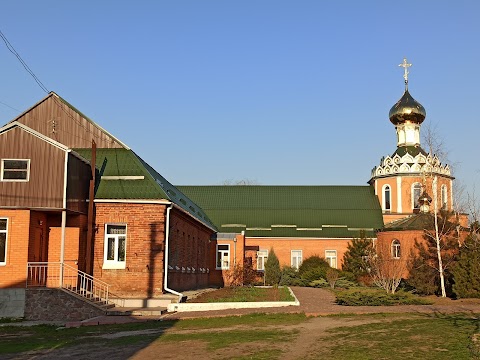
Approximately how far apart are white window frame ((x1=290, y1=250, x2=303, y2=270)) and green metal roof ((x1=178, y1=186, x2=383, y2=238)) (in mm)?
1363

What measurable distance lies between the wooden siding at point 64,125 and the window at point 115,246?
5194 millimetres

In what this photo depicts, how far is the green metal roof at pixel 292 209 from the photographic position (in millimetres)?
49531

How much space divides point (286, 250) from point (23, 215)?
31.5 m

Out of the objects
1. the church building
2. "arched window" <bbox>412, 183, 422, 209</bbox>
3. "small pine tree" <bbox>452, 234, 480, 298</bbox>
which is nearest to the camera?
the church building

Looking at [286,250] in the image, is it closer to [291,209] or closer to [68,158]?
[291,209]

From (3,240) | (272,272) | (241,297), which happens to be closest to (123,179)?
(3,240)


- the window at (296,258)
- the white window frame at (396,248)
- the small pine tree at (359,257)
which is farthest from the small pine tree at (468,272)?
the window at (296,258)

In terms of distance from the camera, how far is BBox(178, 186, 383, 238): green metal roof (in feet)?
163

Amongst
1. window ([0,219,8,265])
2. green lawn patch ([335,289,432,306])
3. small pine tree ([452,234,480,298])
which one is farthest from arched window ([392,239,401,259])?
window ([0,219,8,265])

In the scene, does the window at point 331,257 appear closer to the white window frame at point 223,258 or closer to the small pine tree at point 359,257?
the small pine tree at point 359,257

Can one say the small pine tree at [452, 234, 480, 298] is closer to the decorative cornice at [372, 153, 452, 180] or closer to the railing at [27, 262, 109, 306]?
the railing at [27, 262, 109, 306]

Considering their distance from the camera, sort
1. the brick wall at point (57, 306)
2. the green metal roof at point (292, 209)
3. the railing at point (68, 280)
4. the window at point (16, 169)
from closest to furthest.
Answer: the brick wall at point (57, 306) → the railing at point (68, 280) → the window at point (16, 169) → the green metal roof at point (292, 209)

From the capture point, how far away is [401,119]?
51312mm

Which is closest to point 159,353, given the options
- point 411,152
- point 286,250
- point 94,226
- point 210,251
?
point 94,226
